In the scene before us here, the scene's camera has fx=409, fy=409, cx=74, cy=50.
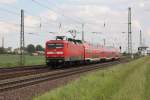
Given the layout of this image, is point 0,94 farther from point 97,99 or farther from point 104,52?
point 104,52

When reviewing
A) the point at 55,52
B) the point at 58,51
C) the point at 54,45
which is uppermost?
the point at 54,45

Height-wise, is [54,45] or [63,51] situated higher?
[54,45]

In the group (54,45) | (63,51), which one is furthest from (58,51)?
(54,45)

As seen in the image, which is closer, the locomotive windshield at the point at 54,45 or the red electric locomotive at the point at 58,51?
the red electric locomotive at the point at 58,51

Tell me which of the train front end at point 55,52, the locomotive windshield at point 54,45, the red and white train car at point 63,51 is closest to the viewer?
the train front end at point 55,52

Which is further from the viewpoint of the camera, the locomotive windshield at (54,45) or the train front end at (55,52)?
the locomotive windshield at (54,45)

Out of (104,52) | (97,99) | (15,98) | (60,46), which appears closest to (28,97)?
(15,98)

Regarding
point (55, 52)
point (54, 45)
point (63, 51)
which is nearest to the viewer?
point (63, 51)

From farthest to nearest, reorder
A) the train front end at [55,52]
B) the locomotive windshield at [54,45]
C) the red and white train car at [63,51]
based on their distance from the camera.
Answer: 1. the locomotive windshield at [54,45]
2. the red and white train car at [63,51]
3. the train front end at [55,52]

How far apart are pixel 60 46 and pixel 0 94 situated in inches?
980

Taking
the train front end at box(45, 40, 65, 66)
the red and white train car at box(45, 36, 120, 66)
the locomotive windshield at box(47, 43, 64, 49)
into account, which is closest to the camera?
the train front end at box(45, 40, 65, 66)

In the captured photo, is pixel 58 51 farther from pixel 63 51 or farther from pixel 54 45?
pixel 54 45

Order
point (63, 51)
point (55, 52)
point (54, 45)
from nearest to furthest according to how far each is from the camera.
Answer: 1. point (63, 51)
2. point (55, 52)
3. point (54, 45)

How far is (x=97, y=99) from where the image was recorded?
14570 millimetres
